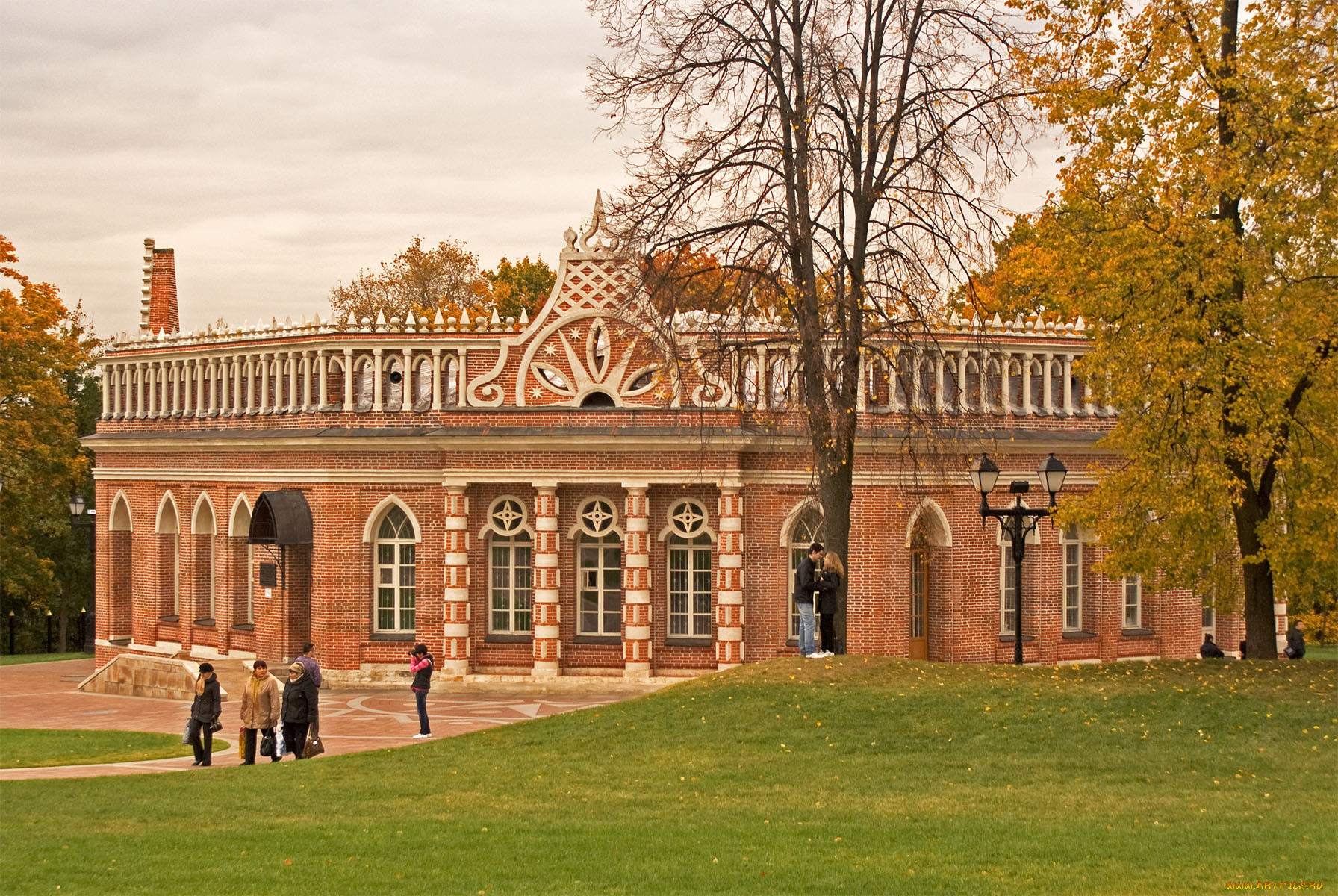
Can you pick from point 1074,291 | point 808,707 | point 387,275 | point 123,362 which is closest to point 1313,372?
point 1074,291

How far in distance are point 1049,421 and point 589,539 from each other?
9.24 m

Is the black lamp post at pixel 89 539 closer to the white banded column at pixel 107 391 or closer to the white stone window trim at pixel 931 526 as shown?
the white banded column at pixel 107 391

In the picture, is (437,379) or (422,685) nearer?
(422,685)

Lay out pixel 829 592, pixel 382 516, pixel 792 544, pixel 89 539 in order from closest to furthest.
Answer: pixel 829 592
pixel 792 544
pixel 382 516
pixel 89 539

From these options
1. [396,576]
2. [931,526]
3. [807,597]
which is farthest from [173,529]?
[807,597]

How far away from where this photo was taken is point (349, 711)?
85.6ft

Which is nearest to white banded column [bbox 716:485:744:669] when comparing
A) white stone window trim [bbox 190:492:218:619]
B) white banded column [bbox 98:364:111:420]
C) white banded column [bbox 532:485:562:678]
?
white banded column [bbox 532:485:562:678]

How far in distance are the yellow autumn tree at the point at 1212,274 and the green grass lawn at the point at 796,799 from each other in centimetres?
222

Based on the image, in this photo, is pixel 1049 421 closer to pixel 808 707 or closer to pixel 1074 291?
pixel 1074 291

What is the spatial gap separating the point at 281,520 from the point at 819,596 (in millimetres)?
12544

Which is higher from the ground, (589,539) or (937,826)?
(589,539)

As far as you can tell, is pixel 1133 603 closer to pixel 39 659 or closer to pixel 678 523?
pixel 678 523

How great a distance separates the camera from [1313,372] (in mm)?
19828

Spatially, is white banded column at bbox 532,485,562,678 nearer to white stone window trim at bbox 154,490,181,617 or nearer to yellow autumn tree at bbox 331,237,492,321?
white stone window trim at bbox 154,490,181,617
